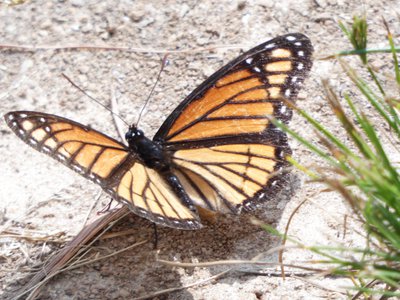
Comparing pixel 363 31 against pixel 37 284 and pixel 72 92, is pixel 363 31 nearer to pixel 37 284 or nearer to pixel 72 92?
pixel 37 284

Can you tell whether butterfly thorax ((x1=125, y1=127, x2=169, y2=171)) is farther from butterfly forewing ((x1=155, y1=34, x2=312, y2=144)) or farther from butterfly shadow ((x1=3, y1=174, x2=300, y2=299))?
butterfly shadow ((x1=3, y1=174, x2=300, y2=299))

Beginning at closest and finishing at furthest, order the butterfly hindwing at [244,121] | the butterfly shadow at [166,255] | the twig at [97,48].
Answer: the butterfly shadow at [166,255] < the butterfly hindwing at [244,121] < the twig at [97,48]

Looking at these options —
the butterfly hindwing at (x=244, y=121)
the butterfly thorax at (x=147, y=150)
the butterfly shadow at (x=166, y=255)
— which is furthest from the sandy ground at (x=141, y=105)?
the butterfly thorax at (x=147, y=150)

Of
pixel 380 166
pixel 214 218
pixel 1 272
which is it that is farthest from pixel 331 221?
pixel 1 272

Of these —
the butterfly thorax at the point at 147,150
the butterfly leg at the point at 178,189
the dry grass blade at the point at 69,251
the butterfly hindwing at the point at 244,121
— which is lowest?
the dry grass blade at the point at 69,251

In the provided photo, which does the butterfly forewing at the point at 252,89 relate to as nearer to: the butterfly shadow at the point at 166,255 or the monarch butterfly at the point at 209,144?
the monarch butterfly at the point at 209,144

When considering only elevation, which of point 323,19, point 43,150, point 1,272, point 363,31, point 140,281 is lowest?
point 1,272

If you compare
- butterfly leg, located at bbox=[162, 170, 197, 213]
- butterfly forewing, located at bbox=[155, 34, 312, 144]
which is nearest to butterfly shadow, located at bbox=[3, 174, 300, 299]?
butterfly leg, located at bbox=[162, 170, 197, 213]
